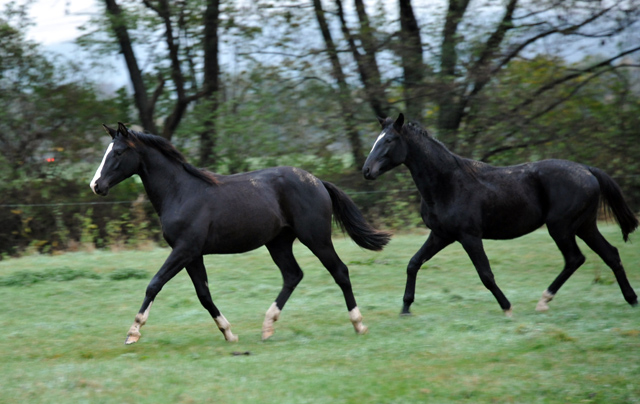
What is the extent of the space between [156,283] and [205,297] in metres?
0.54

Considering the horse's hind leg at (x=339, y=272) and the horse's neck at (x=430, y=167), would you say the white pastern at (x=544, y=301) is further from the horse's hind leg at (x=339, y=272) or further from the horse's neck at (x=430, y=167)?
the horse's hind leg at (x=339, y=272)

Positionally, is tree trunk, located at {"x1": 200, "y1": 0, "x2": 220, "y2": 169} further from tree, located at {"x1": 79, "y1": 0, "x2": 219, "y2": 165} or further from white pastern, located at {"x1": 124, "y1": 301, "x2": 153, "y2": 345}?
white pastern, located at {"x1": 124, "y1": 301, "x2": 153, "y2": 345}

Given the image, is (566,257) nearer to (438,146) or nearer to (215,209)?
(438,146)

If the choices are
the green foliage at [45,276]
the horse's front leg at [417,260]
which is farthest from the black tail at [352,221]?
the green foliage at [45,276]

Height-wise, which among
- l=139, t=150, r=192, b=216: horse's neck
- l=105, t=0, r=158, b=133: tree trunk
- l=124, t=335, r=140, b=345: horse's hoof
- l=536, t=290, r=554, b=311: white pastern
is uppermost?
l=139, t=150, r=192, b=216: horse's neck

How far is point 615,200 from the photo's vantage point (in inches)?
313

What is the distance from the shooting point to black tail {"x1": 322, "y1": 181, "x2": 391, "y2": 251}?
7.48m

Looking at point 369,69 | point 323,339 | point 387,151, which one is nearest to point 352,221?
point 387,151

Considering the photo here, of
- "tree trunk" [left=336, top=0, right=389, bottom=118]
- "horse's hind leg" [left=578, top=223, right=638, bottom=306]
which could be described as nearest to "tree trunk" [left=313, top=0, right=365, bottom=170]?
"tree trunk" [left=336, top=0, right=389, bottom=118]

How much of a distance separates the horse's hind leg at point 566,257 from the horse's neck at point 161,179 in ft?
12.8

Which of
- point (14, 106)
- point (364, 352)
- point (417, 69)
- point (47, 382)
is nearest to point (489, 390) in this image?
point (364, 352)

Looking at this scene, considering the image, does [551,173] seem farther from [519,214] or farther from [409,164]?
[409,164]

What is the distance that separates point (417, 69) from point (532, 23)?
9.02ft

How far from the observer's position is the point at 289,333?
6965mm
